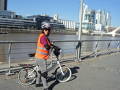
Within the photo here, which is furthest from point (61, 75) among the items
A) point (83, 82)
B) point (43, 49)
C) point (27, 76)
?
point (43, 49)

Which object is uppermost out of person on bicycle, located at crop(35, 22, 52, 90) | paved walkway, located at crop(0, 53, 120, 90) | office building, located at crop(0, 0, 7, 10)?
office building, located at crop(0, 0, 7, 10)

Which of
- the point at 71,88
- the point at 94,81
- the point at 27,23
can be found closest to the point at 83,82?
the point at 94,81

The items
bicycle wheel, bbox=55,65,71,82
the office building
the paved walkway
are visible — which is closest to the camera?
the paved walkway

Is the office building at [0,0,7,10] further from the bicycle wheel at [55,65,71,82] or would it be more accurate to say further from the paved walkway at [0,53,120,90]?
the bicycle wheel at [55,65,71,82]

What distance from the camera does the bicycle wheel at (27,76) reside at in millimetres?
6047

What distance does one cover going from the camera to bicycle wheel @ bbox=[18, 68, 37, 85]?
6047 millimetres

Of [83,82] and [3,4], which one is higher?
[3,4]

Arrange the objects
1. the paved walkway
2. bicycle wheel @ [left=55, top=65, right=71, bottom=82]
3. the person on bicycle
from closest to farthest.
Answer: the person on bicycle < the paved walkway < bicycle wheel @ [left=55, top=65, right=71, bottom=82]

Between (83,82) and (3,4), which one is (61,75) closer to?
(83,82)

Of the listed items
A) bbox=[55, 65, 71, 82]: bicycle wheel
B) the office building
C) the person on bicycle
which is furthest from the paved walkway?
the office building

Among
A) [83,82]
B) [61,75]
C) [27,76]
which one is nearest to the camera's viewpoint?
[27,76]

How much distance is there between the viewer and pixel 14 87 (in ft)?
19.1

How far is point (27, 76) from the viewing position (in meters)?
6.08

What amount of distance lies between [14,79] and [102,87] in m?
2.51
